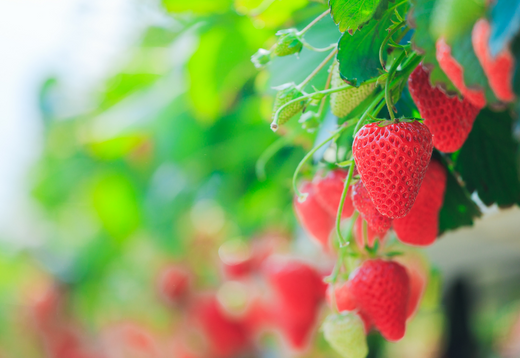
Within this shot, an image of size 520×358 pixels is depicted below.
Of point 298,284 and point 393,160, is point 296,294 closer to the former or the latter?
point 298,284

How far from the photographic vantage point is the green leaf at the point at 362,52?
1.26 ft

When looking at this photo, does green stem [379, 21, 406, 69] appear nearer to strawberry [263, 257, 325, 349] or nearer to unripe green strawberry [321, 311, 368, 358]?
unripe green strawberry [321, 311, 368, 358]

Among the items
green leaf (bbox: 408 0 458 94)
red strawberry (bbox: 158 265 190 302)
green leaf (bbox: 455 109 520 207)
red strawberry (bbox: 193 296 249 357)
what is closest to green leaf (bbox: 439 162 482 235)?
green leaf (bbox: 455 109 520 207)

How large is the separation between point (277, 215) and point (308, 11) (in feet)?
2.22

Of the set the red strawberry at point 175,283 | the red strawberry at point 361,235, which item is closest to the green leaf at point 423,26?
the red strawberry at point 361,235

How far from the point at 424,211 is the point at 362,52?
0.60 ft

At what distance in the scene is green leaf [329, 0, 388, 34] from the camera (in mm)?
367

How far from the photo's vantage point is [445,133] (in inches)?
16.2

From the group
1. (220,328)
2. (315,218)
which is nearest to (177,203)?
(220,328)

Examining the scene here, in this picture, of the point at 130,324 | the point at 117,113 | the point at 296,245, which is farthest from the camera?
the point at 130,324

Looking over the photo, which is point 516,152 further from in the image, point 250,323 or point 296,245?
point 250,323

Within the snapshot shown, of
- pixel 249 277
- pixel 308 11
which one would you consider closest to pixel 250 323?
pixel 249 277

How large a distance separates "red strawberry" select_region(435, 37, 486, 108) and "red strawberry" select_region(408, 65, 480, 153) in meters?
0.06

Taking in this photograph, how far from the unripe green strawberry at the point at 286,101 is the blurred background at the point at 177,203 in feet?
0.47
